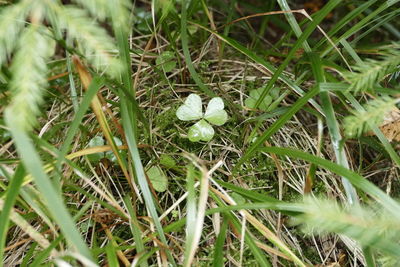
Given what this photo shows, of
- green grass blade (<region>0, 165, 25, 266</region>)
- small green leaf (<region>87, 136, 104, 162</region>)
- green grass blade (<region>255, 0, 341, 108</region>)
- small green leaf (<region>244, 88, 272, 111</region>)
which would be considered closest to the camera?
green grass blade (<region>0, 165, 25, 266</region>)

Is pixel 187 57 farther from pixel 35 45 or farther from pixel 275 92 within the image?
pixel 35 45

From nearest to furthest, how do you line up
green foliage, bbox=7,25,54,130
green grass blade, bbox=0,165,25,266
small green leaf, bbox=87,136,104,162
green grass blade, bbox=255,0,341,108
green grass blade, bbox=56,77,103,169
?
green foliage, bbox=7,25,54,130, green grass blade, bbox=0,165,25,266, green grass blade, bbox=56,77,103,169, green grass blade, bbox=255,0,341,108, small green leaf, bbox=87,136,104,162

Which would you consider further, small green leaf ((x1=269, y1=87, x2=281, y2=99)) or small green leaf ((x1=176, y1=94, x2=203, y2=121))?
small green leaf ((x1=269, y1=87, x2=281, y2=99))

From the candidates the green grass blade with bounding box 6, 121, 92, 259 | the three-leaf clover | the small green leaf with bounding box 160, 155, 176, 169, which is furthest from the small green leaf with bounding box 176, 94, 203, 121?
the green grass blade with bounding box 6, 121, 92, 259

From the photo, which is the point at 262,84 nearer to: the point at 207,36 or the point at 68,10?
the point at 207,36

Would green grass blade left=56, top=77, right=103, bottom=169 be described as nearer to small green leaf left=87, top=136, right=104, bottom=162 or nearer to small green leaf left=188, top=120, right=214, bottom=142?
small green leaf left=87, top=136, right=104, bottom=162

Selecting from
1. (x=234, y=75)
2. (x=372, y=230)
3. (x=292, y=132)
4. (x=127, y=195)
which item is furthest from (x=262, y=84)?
(x=372, y=230)

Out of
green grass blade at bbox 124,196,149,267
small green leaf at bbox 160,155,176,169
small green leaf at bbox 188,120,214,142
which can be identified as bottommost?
green grass blade at bbox 124,196,149,267
